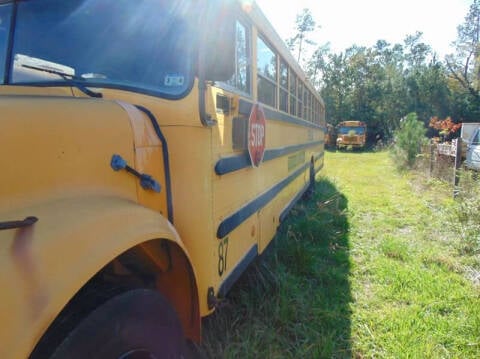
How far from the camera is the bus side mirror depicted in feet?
5.01

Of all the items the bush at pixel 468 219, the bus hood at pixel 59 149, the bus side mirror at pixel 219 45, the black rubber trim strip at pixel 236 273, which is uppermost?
the bus side mirror at pixel 219 45

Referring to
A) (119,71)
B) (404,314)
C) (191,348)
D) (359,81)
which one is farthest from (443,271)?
(359,81)

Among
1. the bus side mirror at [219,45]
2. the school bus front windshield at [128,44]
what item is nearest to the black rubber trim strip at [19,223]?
the school bus front windshield at [128,44]

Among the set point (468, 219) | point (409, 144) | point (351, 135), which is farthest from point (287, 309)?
point (351, 135)

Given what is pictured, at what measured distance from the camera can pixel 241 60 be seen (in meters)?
2.36

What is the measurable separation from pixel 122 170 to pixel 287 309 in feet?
5.83

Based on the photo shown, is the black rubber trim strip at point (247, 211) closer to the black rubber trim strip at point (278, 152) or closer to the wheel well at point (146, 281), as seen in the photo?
the black rubber trim strip at point (278, 152)

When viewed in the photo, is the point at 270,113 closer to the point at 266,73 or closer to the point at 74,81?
the point at 266,73

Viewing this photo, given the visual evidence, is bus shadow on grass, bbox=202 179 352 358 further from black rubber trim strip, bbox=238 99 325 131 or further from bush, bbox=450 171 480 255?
bush, bbox=450 171 480 255

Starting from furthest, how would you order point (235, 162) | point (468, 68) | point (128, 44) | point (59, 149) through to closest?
point (468, 68), point (235, 162), point (128, 44), point (59, 149)

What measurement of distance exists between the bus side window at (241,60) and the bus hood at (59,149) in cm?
107

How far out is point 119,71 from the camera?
159cm

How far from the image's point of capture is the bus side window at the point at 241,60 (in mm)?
2256

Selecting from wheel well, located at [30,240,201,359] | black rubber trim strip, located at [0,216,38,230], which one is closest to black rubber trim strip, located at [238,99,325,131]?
wheel well, located at [30,240,201,359]
